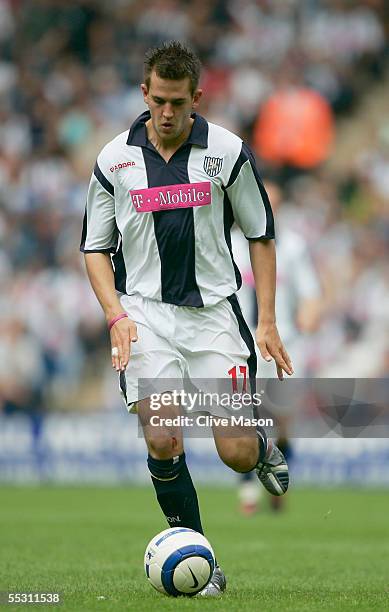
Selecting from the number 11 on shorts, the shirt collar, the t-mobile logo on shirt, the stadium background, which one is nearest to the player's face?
the shirt collar

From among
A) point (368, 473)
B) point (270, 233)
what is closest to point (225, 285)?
point (270, 233)

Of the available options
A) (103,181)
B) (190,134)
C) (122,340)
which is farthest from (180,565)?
(190,134)

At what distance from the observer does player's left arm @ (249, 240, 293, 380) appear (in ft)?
20.5

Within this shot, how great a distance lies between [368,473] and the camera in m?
15.4

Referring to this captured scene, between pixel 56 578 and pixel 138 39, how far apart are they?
15.0 metres

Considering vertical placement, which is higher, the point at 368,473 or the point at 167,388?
the point at 167,388

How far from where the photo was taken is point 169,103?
605cm

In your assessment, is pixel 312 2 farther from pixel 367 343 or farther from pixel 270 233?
pixel 270 233

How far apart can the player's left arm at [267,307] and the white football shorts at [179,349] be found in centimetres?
16

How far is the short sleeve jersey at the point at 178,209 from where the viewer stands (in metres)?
6.25

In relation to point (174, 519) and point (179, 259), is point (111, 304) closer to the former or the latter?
point (179, 259)

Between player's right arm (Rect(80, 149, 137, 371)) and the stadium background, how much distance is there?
30.7 ft

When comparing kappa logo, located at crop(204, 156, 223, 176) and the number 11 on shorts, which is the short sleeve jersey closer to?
kappa logo, located at crop(204, 156, 223, 176)

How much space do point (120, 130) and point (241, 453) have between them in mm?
13862
